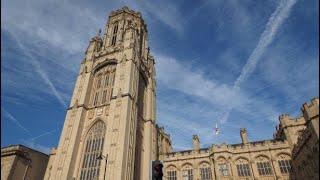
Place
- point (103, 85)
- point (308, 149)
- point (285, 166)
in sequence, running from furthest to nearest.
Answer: point (103, 85)
point (285, 166)
point (308, 149)

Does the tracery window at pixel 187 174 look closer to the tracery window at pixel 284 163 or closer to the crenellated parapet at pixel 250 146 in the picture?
the crenellated parapet at pixel 250 146

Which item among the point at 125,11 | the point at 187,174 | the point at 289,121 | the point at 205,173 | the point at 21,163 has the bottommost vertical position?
the point at 205,173

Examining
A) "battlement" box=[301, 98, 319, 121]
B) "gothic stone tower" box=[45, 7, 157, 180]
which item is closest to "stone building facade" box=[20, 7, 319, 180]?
"gothic stone tower" box=[45, 7, 157, 180]

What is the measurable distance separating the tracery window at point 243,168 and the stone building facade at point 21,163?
1418 inches

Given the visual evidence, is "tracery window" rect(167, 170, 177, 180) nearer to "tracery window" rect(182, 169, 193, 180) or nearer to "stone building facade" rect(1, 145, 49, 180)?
"tracery window" rect(182, 169, 193, 180)

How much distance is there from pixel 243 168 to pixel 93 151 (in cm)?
2536

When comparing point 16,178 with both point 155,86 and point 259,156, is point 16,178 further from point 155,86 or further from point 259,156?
point 259,156

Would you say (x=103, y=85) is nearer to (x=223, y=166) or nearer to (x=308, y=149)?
(x=223, y=166)

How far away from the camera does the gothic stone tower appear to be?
37.9m

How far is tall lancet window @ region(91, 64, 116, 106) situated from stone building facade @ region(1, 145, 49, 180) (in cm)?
1424

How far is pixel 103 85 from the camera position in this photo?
50.0 m

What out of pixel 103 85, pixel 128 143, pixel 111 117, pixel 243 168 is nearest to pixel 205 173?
pixel 243 168

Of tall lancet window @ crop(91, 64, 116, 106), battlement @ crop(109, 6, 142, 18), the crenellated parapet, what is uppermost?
battlement @ crop(109, 6, 142, 18)

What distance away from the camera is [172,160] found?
47.5m
